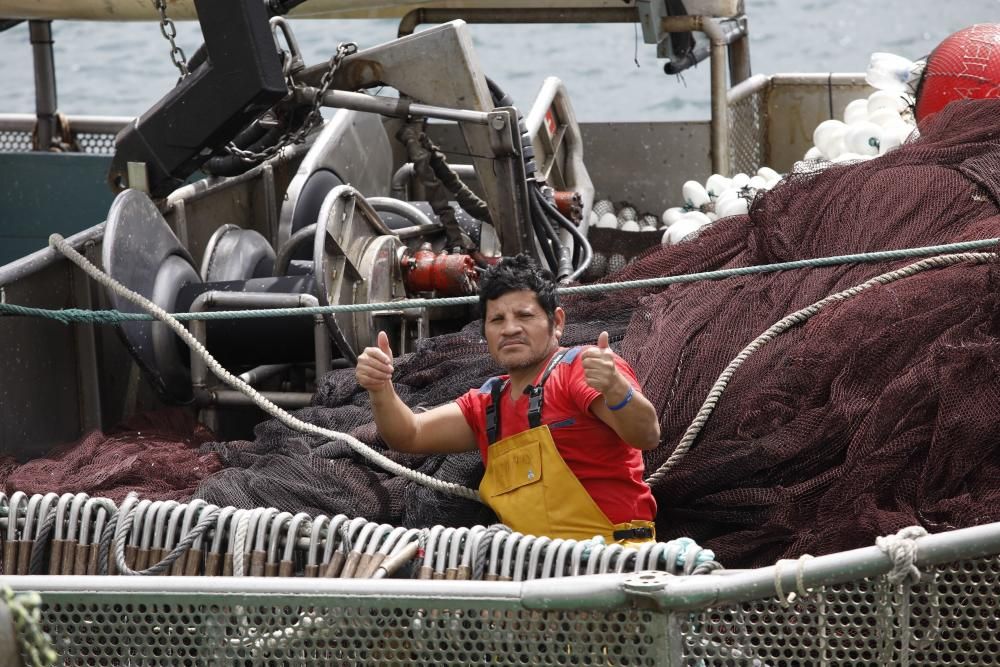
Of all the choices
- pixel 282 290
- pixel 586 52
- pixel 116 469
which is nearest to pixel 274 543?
pixel 116 469

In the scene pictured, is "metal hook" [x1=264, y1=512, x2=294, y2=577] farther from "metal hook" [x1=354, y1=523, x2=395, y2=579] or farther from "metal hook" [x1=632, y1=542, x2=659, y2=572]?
"metal hook" [x1=632, y1=542, x2=659, y2=572]

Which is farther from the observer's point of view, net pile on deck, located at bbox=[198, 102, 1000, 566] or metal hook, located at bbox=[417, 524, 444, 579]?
net pile on deck, located at bbox=[198, 102, 1000, 566]

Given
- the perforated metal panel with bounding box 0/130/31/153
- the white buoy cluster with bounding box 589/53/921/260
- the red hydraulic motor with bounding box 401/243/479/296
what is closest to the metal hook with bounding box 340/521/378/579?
the red hydraulic motor with bounding box 401/243/479/296

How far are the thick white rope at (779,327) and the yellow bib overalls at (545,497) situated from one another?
343 millimetres

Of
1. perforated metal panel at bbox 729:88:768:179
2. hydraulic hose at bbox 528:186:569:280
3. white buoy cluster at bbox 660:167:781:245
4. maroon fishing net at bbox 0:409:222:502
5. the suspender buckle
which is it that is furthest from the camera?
perforated metal panel at bbox 729:88:768:179

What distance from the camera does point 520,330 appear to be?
12.5 ft

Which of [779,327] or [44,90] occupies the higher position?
[779,327]

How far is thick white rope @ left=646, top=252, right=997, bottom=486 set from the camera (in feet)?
13.3

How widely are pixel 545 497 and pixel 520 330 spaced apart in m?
0.46

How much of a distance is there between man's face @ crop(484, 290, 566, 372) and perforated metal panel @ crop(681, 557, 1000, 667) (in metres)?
1.15

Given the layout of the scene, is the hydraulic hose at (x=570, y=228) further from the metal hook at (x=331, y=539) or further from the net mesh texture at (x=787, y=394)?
the metal hook at (x=331, y=539)

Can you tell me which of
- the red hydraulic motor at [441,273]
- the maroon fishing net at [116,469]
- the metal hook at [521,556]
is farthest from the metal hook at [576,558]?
the red hydraulic motor at [441,273]

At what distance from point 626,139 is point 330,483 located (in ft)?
15.1

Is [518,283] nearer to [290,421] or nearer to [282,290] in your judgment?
[290,421]
